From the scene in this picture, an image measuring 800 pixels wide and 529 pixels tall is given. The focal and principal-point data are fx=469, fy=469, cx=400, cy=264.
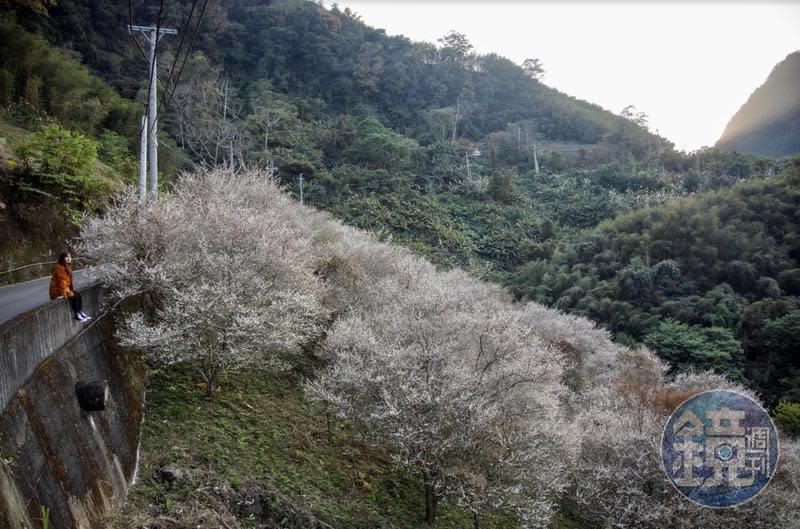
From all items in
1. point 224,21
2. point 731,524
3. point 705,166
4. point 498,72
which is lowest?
point 731,524

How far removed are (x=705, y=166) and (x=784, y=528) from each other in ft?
226

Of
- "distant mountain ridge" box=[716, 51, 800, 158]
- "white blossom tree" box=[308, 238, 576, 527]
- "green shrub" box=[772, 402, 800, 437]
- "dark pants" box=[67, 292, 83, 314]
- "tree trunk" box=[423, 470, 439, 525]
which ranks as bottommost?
"green shrub" box=[772, 402, 800, 437]

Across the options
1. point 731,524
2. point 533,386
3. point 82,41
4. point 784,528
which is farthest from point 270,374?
point 82,41

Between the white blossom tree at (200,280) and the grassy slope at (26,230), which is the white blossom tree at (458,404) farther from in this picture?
the grassy slope at (26,230)

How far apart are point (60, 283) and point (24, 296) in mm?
2474

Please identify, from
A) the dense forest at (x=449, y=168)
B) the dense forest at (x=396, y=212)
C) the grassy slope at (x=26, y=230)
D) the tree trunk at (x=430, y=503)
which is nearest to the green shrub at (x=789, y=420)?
the dense forest at (x=396, y=212)

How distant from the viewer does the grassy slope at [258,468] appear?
777cm

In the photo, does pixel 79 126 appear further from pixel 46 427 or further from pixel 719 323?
pixel 719 323

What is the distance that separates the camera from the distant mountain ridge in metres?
76.8

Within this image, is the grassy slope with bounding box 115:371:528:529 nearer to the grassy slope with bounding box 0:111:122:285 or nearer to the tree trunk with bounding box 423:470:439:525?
the tree trunk with bounding box 423:470:439:525

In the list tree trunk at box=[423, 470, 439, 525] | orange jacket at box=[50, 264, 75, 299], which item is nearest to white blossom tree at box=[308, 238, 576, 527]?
tree trunk at box=[423, 470, 439, 525]

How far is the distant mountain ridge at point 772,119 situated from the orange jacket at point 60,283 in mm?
94850

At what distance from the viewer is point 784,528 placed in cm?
1191

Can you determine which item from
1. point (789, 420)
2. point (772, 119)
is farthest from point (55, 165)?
point (772, 119)
